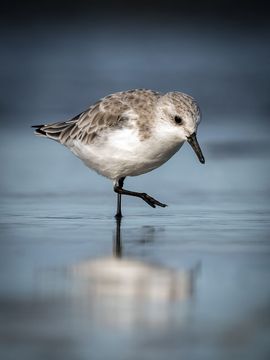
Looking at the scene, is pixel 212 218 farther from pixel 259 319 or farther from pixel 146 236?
pixel 259 319

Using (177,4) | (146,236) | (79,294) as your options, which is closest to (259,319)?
(79,294)

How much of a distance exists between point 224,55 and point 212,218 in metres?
12.9

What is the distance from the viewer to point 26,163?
10438mm

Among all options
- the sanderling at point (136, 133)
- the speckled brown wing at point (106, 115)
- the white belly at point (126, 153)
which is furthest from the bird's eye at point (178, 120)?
the speckled brown wing at point (106, 115)

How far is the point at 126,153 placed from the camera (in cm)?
779

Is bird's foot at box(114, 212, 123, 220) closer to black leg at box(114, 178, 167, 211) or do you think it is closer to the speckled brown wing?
black leg at box(114, 178, 167, 211)

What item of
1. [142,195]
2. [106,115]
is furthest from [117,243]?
[106,115]

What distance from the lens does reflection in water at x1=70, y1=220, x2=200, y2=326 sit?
4641 millimetres

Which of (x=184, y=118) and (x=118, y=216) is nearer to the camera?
(x=184, y=118)

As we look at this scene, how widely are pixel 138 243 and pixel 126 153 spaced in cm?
139

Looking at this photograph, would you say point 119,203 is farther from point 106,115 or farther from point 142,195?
point 106,115

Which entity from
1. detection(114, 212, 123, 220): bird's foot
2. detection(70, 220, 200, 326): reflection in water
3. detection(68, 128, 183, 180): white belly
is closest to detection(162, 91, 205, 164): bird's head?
detection(68, 128, 183, 180): white belly

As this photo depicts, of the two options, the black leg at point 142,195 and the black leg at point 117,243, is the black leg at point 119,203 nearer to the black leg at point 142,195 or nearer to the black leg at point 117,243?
the black leg at point 142,195

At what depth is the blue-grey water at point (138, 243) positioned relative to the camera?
431 centimetres
